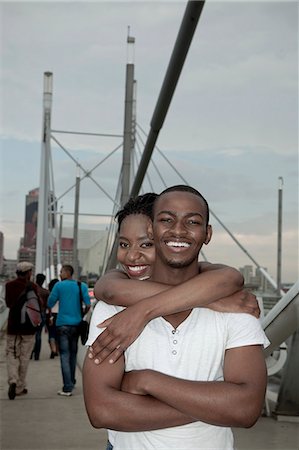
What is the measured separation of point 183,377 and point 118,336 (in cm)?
19

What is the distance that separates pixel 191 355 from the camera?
5.51 feet

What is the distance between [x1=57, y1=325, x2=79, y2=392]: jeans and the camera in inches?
262

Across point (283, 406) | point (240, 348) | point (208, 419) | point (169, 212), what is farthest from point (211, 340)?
point (283, 406)

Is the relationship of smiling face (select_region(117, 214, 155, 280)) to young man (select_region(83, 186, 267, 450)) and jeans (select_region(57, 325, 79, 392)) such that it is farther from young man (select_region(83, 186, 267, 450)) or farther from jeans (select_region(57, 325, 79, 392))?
jeans (select_region(57, 325, 79, 392))

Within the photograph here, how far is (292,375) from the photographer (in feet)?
17.8

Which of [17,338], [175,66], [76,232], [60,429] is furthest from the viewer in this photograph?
[76,232]

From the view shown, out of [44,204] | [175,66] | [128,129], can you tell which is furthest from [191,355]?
[44,204]

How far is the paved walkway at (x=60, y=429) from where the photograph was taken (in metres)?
4.62

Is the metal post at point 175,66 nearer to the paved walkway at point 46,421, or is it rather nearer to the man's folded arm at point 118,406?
the paved walkway at point 46,421

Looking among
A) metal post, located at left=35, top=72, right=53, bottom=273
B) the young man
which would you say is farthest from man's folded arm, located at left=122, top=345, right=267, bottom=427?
metal post, located at left=35, top=72, right=53, bottom=273

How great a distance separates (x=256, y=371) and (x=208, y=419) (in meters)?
0.17

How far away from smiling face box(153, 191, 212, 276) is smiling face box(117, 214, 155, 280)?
2.04 feet

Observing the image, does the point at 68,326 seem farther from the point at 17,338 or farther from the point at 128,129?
the point at 128,129

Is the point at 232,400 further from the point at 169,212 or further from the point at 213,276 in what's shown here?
the point at 169,212
